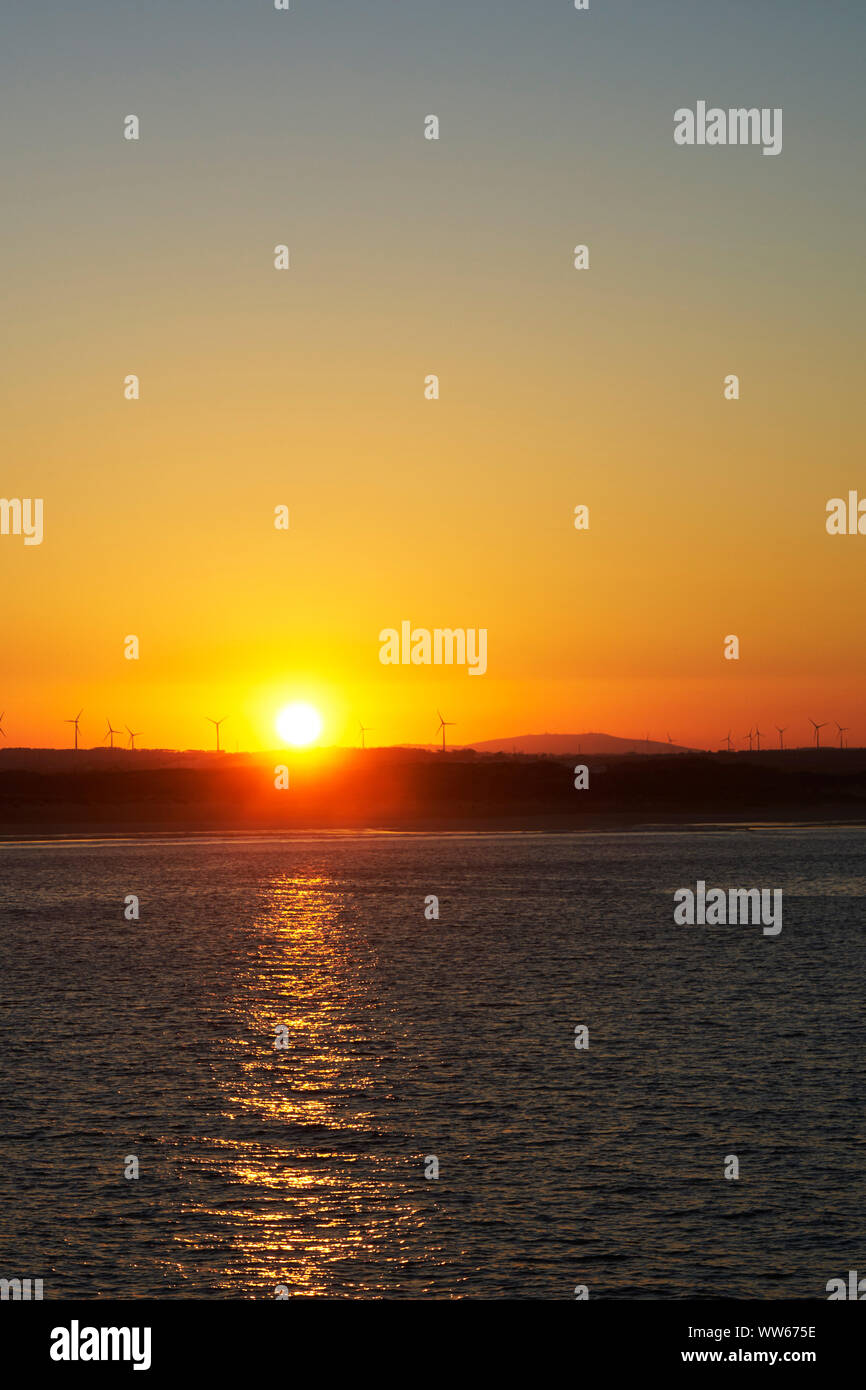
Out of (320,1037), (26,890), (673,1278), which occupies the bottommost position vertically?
(673,1278)

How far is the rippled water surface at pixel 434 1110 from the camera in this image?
2553 cm

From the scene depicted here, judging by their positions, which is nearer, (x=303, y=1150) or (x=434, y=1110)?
(x=303, y=1150)

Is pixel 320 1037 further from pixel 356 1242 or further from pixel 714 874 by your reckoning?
pixel 714 874

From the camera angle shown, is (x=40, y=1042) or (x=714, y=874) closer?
(x=40, y=1042)

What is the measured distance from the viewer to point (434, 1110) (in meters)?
36.5

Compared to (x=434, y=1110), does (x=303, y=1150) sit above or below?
below

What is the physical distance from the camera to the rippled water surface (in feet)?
83.8

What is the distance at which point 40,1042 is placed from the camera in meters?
46.4

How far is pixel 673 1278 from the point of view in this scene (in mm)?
24406
